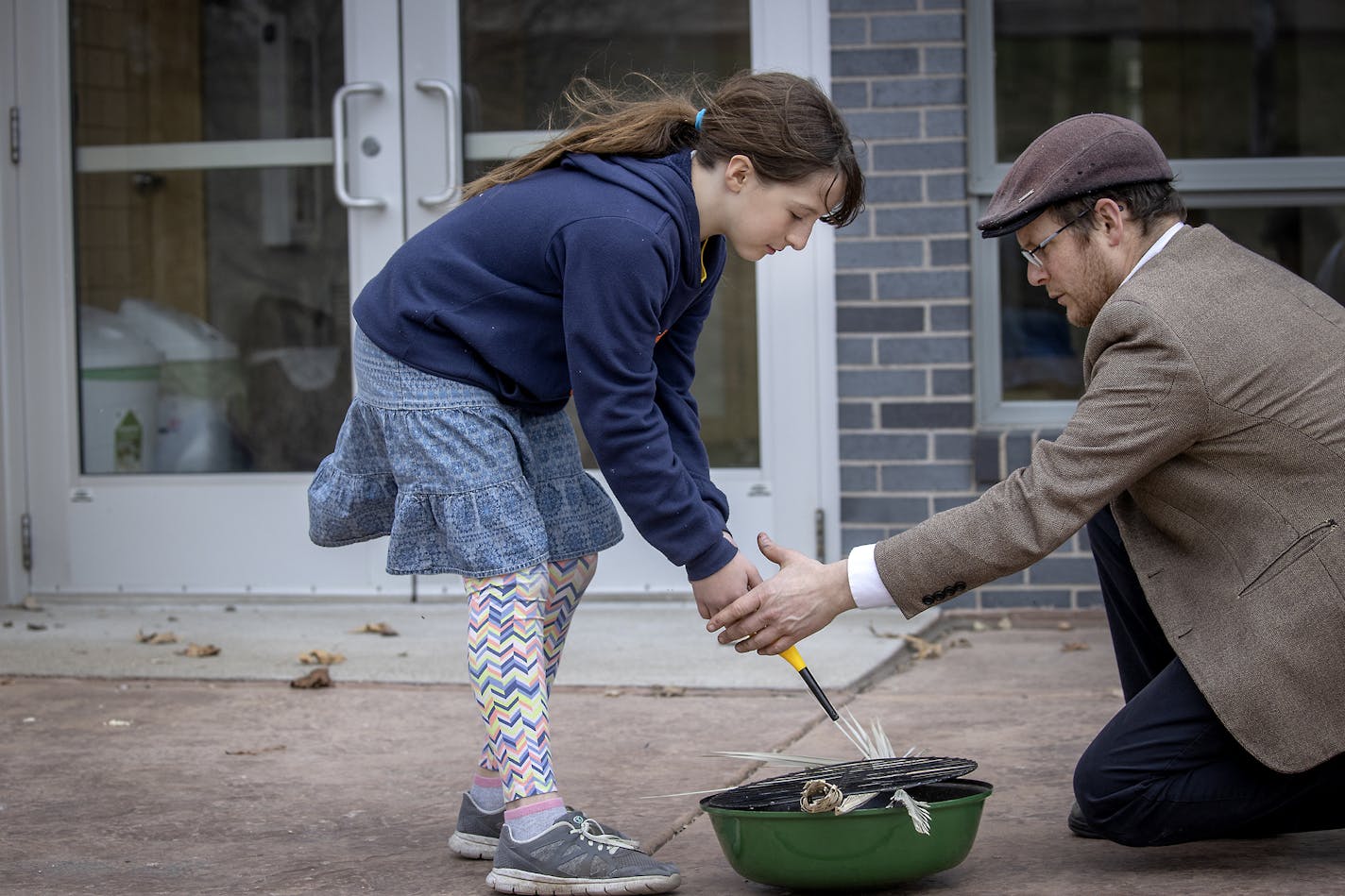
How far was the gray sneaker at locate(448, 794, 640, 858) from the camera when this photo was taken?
267 cm

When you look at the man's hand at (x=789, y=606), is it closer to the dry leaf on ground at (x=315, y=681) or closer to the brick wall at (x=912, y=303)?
the dry leaf on ground at (x=315, y=681)

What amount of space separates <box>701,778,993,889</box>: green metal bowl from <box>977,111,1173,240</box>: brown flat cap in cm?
94

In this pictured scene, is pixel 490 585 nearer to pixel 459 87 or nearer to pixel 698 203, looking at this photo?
pixel 698 203

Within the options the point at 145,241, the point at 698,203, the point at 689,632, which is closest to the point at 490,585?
the point at 698,203

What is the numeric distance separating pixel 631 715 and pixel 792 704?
1.27ft

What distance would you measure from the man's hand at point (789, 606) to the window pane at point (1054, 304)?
2.47 meters

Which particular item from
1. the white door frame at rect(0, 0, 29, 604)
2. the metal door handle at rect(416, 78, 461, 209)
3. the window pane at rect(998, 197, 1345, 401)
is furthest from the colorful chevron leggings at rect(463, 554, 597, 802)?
the white door frame at rect(0, 0, 29, 604)

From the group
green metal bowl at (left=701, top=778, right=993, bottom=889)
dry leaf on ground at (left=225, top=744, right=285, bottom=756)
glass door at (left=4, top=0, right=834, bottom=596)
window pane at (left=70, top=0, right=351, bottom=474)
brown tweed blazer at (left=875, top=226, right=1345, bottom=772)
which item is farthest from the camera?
window pane at (left=70, top=0, right=351, bottom=474)

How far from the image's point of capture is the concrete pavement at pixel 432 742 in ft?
8.45

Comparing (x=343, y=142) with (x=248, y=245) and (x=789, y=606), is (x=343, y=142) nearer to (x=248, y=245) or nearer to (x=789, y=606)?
(x=248, y=245)

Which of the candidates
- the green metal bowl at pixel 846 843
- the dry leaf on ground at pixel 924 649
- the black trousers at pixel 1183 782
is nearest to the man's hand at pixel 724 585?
the green metal bowl at pixel 846 843

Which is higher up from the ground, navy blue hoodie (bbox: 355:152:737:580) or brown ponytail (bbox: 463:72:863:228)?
brown ponytail (bbox: 463:72:863:228)

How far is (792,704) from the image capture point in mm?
3748

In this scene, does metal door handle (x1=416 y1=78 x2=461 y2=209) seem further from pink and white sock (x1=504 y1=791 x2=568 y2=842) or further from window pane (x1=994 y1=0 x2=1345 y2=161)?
pink and white sock (x1=504 y1=791 x2=568 y2=842)
